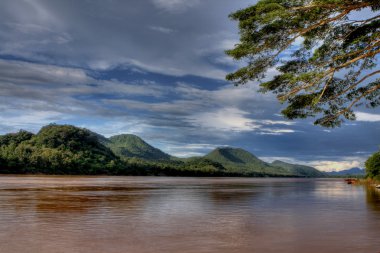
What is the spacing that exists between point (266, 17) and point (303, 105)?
5.07 metres

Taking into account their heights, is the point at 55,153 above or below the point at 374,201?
above

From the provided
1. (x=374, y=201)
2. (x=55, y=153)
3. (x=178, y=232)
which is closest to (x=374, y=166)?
(x=374, y=201)

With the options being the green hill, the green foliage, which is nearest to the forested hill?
the green hill

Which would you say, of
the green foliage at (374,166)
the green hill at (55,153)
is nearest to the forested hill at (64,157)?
the green hill at (55,153)

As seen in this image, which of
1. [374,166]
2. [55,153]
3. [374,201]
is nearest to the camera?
[374,201]

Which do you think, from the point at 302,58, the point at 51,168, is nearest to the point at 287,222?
the point at 302,58

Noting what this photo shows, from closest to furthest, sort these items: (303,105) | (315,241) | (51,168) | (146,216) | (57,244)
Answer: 1. (57,244)
2. (315,241)
3. (146,216)
4. (303,105)
5. (51,168)

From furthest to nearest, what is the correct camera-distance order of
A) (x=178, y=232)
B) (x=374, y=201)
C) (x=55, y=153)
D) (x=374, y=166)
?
(x=55, y=153)
(x=374, y=166)
(x=374, y=201)
(x=178, y=232)

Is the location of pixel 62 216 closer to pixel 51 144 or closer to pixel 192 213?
pixel 192 213

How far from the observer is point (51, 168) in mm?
124688

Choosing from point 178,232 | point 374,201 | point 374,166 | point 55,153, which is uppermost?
point 55,153

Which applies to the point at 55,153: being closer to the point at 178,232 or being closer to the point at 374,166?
the point at 374,166

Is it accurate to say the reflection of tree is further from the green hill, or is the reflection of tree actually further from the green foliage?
the green hill

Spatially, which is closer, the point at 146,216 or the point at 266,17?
the point at 266,17
